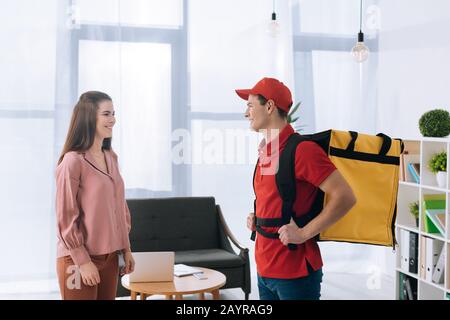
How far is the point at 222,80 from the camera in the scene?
503 cm

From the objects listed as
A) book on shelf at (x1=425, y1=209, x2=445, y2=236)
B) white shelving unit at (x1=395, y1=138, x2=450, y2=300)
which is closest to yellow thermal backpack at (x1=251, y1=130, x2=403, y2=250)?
white shelving unit at (x1=395, y1=138, x2=450, y2=300)

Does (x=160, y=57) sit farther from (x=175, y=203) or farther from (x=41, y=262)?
(x=41, y=262)

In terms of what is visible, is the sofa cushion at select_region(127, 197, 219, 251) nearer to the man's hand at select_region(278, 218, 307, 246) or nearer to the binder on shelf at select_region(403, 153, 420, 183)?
the binder on shelf at select_region(403, 153, 420, 183)

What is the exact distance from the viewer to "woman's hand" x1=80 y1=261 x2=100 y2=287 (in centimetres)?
206

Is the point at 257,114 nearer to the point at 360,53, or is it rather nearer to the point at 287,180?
the point at 287,180

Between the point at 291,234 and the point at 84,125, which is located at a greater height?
the point at 84,125

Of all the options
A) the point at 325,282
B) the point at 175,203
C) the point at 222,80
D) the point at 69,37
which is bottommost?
the point at 325,282

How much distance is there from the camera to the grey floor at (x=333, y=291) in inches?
178

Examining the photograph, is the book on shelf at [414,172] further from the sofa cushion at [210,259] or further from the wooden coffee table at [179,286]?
the wooden coffee table at [179,286]

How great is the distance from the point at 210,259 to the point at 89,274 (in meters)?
2.18

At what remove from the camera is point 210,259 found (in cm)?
418

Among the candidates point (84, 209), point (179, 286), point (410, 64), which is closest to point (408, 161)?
point (410, 64)

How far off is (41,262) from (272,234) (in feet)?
10.9
